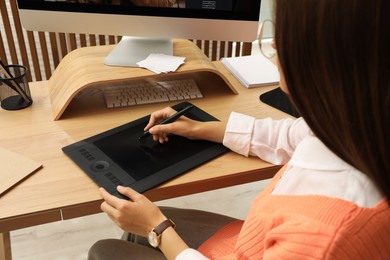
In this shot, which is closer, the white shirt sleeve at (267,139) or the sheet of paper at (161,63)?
the white shirt sleeve at (267,139)

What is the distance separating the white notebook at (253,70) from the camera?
1.36m

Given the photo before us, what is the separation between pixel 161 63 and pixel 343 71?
0.77 meters

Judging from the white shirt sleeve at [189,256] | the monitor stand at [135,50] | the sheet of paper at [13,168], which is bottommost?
the white shirt sleeve at [189,256]

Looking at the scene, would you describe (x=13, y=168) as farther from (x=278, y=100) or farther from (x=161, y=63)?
(x=278, y=100)

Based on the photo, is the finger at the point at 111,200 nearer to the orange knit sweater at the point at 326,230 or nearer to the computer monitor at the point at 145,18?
the orange knit sweater at the point at 326,230

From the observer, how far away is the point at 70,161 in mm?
979

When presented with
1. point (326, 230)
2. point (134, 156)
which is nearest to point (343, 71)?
point (326, 230)

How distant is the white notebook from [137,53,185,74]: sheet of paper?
23 cm

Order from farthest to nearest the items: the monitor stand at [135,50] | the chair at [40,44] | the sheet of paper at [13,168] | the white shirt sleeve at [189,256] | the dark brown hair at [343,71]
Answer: the chair at [40,44], the monitor stand at [135,50], the sheet of paper at [13,168], the white shirt sleeve at [189,256], the dark brown hair at [343,71]

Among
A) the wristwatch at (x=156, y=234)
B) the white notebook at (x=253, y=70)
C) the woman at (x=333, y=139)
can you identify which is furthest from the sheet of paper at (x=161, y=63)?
the woman at (x=333, y=139)

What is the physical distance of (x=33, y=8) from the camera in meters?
1.21

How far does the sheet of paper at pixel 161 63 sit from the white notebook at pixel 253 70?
232mm

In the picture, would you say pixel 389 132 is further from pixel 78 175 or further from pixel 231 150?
pixel 78 175

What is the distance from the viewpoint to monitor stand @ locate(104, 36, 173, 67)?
1249 mm
